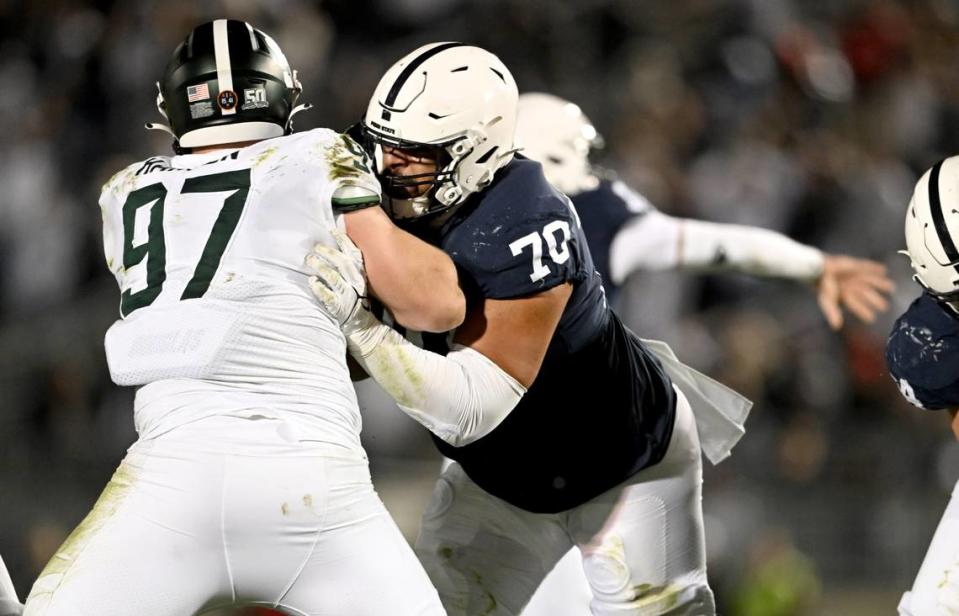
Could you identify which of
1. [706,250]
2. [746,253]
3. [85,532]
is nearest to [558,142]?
[706,250]

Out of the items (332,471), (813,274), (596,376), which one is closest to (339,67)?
(813,274)

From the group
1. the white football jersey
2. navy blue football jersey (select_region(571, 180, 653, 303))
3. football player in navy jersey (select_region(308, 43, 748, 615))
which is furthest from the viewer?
navy blue football jersey (select_region(571, 180, 653, 303))

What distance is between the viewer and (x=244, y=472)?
2.72 m

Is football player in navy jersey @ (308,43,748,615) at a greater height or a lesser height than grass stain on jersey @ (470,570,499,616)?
greater

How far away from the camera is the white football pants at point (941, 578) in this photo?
3314 millimetres

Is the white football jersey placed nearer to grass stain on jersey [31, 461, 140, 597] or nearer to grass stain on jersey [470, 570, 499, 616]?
grass stain on jersey [31, 461, 140, 597]

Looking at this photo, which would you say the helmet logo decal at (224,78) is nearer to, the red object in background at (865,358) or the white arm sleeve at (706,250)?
the white arm sleeve at (706,250)

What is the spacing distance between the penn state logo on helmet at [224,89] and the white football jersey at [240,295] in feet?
0.32

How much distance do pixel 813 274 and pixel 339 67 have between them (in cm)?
457

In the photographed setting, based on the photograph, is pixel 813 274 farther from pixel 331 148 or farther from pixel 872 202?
pixel 872 202

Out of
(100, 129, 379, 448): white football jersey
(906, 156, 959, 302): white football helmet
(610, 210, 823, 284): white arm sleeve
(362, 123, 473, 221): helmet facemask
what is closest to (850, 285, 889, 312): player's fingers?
(610, 210, 823, 284): white arm sleeve

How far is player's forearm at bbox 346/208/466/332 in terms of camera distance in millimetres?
2926

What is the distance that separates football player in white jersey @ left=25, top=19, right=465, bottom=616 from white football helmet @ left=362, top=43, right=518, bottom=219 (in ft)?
0.81

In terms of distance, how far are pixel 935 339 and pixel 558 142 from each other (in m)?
1.56
